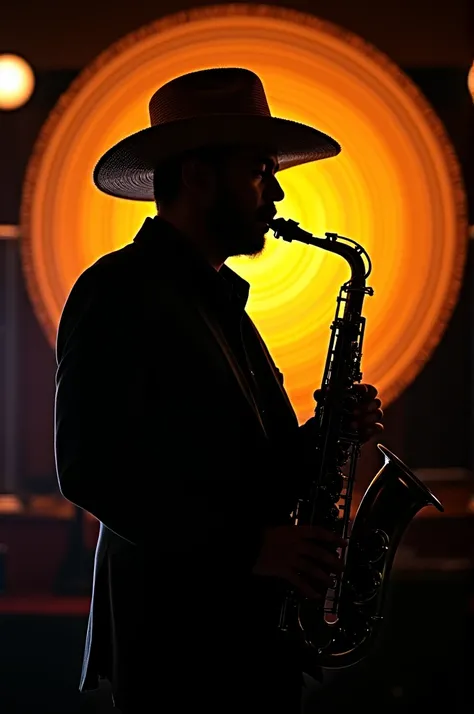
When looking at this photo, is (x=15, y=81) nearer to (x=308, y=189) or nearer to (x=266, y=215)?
(x=308, y=189)

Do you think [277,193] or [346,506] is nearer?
[277,193]

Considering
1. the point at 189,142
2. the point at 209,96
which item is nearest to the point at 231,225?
the point at 189,142

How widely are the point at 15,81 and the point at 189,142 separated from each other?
1527mm

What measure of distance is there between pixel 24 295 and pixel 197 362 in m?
1.66

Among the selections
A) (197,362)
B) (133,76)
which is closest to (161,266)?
(197,362)

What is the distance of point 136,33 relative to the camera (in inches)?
110

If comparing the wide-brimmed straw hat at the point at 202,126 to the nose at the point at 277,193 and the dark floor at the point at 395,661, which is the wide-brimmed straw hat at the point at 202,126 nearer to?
the nose at the point at 277,193

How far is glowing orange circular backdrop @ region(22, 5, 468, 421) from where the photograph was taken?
2746 millimetres

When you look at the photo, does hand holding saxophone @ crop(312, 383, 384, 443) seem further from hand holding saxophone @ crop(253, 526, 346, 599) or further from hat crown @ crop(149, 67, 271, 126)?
hat crown @ crop(149, 67, 271, 126)

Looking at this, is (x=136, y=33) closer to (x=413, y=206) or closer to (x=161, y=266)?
(x=413, y=206)

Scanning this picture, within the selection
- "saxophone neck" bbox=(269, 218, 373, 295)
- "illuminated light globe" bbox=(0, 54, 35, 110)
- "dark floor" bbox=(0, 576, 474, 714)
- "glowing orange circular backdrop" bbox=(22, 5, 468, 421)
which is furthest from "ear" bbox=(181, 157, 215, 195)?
"dark floor" bbox=(0, 576, 474, 714)

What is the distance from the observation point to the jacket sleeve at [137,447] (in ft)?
4.86

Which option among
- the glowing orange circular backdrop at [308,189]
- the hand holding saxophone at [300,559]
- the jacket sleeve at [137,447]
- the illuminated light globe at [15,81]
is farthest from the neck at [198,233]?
the illuminated light globe at [15,81]

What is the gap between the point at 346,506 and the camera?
6.32 ft
